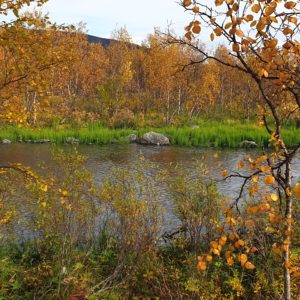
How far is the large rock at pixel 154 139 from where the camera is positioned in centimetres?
2041

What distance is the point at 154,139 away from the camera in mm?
20641

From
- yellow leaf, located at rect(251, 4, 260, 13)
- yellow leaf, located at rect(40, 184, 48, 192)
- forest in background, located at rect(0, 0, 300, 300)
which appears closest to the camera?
yellow leaf, located at rect(251, 4, 260, 13)

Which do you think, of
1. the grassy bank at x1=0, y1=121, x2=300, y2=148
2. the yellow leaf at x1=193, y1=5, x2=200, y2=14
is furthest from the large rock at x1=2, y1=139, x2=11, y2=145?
the yellow leaf at x1=193, y1=5, x2=200, y2=14

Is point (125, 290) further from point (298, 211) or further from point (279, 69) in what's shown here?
point (279, 69)

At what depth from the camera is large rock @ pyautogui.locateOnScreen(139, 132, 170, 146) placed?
2041cm

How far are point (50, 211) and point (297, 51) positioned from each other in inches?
162

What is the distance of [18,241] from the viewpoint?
6.00m

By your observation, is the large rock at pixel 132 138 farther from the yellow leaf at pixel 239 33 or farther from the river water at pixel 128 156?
the yellow leaf at pixel 239 33

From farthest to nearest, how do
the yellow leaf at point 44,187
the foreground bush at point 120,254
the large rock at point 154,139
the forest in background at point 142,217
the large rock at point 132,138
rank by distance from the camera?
1. the large rock at point 132,138
2. the large rock at point 154,139
3. the foreground bush at point 120,254
4. the yellow leaf at point 44,187
5. the forest in background at point 142,217

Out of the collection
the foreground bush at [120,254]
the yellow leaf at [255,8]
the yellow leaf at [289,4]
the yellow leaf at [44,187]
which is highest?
the yellow leaf at [289,4]

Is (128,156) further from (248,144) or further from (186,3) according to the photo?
(186,3)

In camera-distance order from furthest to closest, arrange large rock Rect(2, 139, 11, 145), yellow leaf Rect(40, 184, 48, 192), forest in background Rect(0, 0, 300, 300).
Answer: large rock Rect(2, 139, 11, 145) → yellow leaf Rect(40, 184, 48, 192) → forest in background Rect(0, 0, 300, 300)

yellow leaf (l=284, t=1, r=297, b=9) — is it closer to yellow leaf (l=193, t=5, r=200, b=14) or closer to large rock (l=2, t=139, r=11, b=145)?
yellow leaf (l=193, t=5, r=200, b=14)

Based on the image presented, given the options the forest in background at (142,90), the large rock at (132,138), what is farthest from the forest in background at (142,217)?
the forest in background at (142,90)
